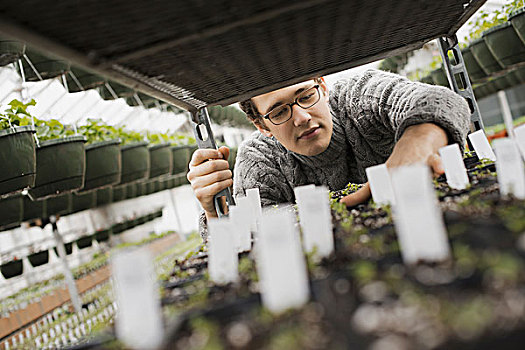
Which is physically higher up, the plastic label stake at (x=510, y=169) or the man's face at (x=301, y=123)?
the man's face at (x=301, y=123)

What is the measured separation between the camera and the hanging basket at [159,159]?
3637 mm

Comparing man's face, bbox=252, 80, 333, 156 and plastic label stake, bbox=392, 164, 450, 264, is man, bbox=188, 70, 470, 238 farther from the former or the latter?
plastic label stake, bbox=392, 164, 450, 264

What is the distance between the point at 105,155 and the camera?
2596 mm

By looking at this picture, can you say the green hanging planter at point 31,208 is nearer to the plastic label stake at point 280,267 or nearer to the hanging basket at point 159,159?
the hanging basket at point 159,159

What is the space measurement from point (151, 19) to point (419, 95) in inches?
49.7

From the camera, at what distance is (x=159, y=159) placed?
12.1 ft

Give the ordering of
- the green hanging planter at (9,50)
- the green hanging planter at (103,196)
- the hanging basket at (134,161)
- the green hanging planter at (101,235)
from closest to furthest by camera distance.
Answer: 1. the green hanging planter at (9,50)
2. the hanging basket at (134,161)
3. the green hanging planter at (103,196)
4. the green hanging planter at (101,235)

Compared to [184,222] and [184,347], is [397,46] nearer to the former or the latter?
[184,347]

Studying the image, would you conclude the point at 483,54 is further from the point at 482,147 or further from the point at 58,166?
the point at 58,166

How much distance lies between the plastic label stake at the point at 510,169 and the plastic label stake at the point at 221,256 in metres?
0.67

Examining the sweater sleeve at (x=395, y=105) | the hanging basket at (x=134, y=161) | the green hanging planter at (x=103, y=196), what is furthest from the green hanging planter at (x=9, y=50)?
the green hanging planter at (x=103, y=196)

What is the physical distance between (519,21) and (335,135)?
1.07 meters

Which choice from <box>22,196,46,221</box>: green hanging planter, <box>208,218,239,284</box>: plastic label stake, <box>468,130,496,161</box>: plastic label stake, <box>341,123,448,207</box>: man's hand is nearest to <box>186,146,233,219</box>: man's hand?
<box>341,123,448,207</box>: man's hand

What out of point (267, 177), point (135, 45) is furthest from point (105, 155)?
point (135, 45)
